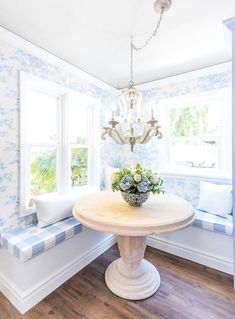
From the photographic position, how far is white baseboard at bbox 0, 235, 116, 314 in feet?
5.17

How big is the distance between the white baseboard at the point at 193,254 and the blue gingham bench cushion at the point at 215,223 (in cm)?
33

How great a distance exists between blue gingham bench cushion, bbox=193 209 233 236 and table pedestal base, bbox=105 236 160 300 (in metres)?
0.75

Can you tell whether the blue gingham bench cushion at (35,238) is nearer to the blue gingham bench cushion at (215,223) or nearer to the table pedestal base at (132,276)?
the table pedestal base at (132,276)

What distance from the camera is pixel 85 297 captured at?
5.58ft

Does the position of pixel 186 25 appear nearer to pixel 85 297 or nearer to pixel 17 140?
pixel 17 140

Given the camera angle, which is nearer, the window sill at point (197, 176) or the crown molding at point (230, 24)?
the crown molding at point (230, 24)

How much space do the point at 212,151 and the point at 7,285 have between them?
2.80 m

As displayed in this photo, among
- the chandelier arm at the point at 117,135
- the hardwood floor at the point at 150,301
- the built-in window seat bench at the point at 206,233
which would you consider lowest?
the hardwood floor at the point at 150,301

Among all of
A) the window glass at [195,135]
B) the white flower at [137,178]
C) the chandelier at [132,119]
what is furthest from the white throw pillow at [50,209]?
the window glass at [195,135]

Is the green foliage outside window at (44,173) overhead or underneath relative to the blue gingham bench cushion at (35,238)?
overhead

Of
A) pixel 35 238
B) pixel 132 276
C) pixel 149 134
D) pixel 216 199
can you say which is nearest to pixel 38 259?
pixel 35 238

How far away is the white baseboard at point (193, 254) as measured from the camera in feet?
6.72

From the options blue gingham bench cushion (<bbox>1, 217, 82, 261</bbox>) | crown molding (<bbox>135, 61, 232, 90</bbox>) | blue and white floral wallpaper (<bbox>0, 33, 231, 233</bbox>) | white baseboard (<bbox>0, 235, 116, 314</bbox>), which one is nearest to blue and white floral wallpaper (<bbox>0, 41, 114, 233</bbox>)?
blue and white floral wallpaper (<bbox>0, 33, 231, 233</bbox>)

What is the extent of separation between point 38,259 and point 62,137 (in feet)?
4.61
